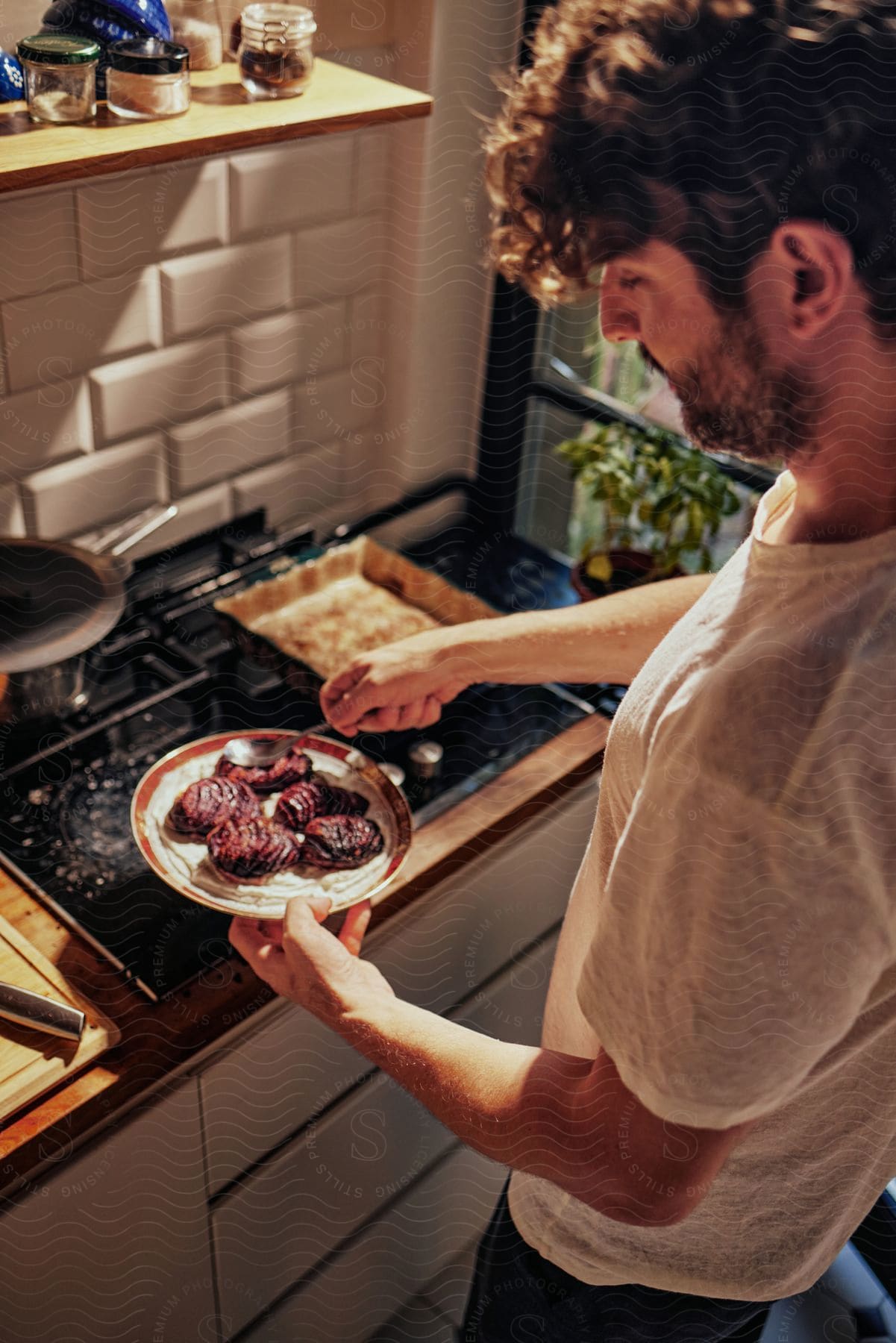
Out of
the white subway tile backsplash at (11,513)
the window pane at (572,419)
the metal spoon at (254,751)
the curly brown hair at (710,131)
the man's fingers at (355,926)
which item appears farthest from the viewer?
the window pane at (572,419)

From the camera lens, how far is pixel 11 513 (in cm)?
92

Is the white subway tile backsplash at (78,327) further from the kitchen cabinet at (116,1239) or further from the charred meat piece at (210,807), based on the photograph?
the kitchen cabinet at (116,1239)

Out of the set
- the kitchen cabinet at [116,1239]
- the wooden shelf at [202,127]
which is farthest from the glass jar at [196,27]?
the kitchen cabinet at [116,1239]

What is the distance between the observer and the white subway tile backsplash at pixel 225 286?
936mm

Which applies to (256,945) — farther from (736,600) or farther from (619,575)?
(619,575)

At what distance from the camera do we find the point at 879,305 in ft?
1.23

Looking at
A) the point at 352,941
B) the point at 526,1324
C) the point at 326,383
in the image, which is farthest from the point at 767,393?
the point at 326,383

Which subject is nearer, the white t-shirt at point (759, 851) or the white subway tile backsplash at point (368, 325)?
the white t-shirt at point (759, 851)

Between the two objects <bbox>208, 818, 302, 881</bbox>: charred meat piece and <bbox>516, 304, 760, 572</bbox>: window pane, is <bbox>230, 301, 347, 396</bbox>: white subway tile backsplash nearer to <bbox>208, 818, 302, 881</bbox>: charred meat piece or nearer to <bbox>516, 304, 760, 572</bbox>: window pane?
<bbox>516, 304, 760, 572</bbox>: window pane

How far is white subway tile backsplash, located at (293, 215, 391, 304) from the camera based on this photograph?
1021 mm

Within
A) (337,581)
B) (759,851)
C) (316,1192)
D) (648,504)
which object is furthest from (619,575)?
(759,851)

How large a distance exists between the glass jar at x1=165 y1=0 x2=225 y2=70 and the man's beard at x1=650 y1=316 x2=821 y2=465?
515 mm

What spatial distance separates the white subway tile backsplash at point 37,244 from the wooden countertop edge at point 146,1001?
42 centimetres

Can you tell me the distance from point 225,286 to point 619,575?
42cm
